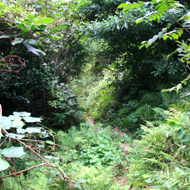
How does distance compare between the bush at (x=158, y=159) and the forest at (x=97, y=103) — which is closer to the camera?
the bush at (x=158, y=159)

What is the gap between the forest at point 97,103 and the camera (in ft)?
5.66

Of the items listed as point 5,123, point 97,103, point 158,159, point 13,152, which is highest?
point 5,123

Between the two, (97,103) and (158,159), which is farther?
(97,103)

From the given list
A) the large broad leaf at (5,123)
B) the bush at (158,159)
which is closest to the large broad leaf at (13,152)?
the large broad leaf at (5,123)

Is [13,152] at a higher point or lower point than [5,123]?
lower

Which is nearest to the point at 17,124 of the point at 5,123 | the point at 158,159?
the point at 5,123

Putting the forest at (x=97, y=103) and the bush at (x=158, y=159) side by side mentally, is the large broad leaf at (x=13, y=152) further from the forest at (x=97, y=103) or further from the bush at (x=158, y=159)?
the bush at (x=158, y=159)

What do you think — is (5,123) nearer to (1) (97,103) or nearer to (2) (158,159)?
(2) (158,159)

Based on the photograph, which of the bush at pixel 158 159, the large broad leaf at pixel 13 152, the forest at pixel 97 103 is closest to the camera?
the large broad leaf at pixel 13 152

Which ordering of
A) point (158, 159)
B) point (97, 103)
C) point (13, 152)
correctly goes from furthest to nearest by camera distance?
point (97, 103)
point (158, 159)
point (13, 152)

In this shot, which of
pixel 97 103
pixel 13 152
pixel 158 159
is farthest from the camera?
pixel 97 103

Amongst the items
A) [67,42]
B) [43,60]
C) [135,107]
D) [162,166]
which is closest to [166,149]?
[162,166]

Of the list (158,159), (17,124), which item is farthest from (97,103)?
(17,124)

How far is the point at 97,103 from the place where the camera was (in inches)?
206
